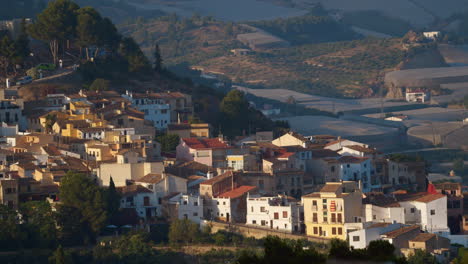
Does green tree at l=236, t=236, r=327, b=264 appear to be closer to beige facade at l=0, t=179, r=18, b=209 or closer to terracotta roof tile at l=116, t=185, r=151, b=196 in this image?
beige facade at l=0, t=179, r=18, b=209

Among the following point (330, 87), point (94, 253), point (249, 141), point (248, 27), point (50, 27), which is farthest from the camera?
point (248, 27)

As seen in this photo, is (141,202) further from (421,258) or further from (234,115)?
(234,115)

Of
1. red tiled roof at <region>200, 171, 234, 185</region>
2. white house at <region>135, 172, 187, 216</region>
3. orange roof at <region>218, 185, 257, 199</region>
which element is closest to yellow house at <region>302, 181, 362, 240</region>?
orange roof at <region>218, 185, 257, 199</region>

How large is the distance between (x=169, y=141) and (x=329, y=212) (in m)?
11.8

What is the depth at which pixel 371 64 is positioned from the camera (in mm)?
149125

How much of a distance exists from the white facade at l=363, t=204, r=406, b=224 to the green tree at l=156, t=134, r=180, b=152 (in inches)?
447

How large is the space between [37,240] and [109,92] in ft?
64.8

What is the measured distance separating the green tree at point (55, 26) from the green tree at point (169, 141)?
541 inches

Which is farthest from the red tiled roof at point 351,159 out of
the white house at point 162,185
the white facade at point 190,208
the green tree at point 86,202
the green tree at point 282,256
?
the green tree at point 282,256

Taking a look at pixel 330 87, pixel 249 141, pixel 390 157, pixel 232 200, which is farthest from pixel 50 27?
pixel 330 87

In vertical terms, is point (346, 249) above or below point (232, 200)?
above

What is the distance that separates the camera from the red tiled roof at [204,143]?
5734 centimetres

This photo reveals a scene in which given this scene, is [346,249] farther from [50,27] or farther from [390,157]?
[50,27]

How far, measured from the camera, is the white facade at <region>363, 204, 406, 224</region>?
1965 inches
